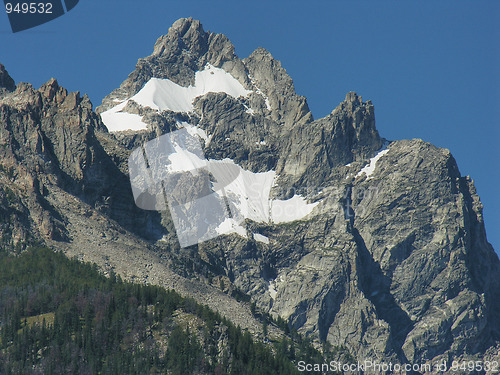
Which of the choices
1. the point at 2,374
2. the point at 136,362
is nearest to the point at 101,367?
the point at 136,362

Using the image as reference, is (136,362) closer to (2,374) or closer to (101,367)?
(101,367)

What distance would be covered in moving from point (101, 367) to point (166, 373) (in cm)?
1306

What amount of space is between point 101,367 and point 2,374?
19347 millimetres

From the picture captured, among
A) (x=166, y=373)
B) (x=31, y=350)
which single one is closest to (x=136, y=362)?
(x=166, y=373)

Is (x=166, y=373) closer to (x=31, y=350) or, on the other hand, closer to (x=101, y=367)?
(x=101, y=367)

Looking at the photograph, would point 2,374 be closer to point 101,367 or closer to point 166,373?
point 101,367

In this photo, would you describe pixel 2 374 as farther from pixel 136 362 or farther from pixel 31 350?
pixel 136 362

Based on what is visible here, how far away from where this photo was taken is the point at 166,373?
199 m

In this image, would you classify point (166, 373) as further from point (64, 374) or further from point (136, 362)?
point (64, 374)

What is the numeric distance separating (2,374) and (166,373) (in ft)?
105

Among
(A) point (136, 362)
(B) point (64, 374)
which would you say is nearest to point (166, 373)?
(A) point (136, 362)

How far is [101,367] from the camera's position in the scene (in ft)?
651

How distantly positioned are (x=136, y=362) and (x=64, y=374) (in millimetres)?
14720

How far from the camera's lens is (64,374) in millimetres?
193875
